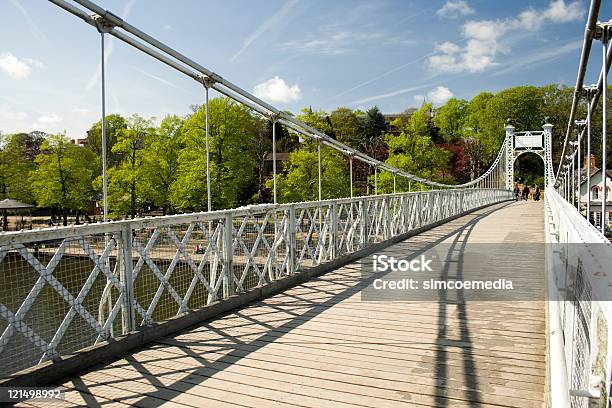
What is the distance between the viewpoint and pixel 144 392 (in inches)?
115

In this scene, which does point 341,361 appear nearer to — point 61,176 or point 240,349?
point 240,349

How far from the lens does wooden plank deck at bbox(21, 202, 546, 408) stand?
2827mm

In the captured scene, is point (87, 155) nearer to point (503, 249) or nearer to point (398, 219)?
point (398, 219)

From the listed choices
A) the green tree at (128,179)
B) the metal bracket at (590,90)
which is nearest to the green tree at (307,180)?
the green tree at (128,179)

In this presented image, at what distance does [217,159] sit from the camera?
23.8 metres

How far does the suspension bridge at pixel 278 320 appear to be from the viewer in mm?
2729

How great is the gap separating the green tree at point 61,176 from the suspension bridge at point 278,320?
19437mm

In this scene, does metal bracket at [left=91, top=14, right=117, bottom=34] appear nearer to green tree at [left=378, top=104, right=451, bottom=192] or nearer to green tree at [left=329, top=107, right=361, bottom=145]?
green tree at [left=378, top=104, right=451, bottom=192]

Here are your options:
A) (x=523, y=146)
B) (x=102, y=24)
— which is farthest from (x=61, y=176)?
(x=523, y=146)

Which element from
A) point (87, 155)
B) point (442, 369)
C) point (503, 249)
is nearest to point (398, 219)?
point (503, 249)

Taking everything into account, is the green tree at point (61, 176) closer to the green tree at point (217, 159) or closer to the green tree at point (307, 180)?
the green tree at point (217, 159)

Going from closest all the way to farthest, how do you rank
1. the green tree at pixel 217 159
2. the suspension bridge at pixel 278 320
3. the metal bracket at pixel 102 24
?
A: the suspension bridge at pixel 278 320, the metal bracket at pixel 102 24, the green tree at pixel 217 159

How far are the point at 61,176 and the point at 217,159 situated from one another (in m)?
8.05

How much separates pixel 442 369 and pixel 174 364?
1733mm
